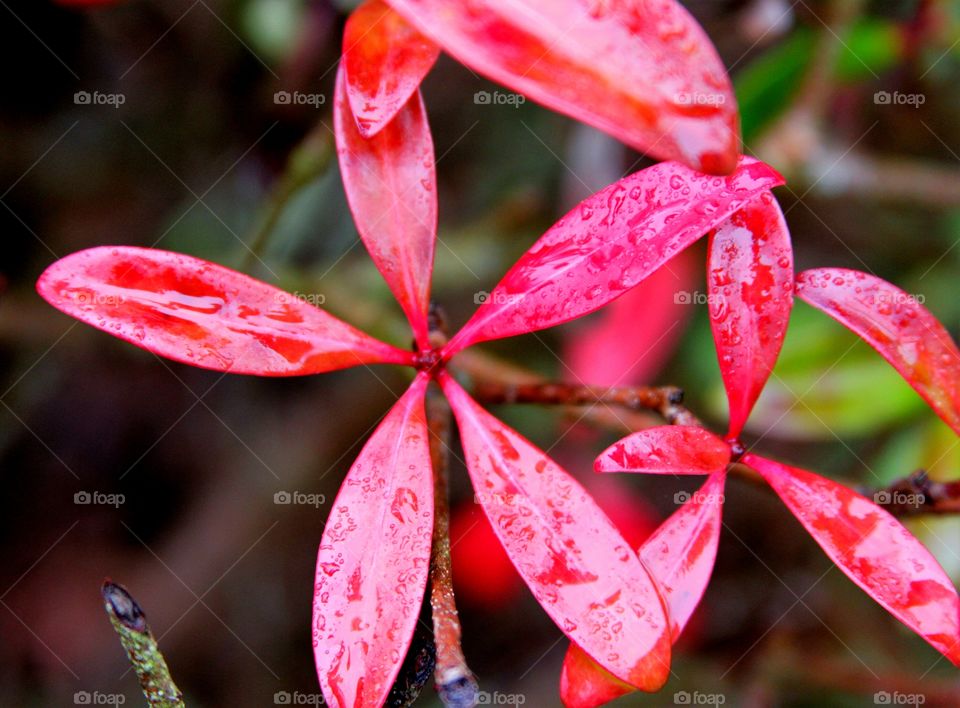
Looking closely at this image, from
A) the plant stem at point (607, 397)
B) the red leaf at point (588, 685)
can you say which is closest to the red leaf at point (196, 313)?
the plant stem at point (607, 397)

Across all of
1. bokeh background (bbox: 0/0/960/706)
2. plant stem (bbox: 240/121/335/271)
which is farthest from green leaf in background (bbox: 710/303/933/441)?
plant stem (bbox: 240/121/335/271)

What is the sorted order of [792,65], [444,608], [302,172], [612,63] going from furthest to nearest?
[792,65] → [302,172] → [444,608] → [612,63]

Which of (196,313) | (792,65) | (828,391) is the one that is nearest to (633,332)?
(828,391)

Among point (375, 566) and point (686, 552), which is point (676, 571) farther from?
point (375, 566)

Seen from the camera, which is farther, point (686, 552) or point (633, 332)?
point (633, 332)

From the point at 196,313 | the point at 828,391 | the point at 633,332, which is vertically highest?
the point at 196,313

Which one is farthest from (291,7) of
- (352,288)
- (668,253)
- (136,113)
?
(668,253)

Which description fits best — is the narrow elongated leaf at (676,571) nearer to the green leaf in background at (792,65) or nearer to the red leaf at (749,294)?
the red leaf at (749,294)
